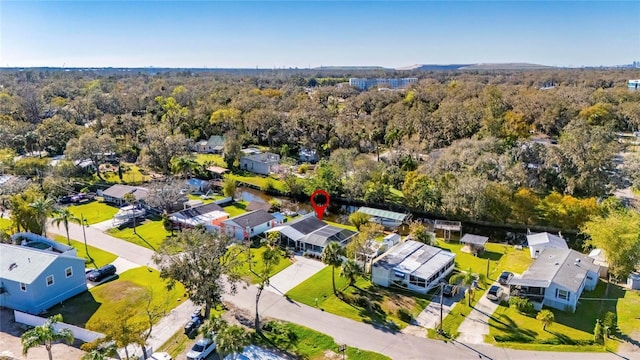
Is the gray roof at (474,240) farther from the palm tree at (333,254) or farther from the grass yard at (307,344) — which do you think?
the grass yard at (307,344)

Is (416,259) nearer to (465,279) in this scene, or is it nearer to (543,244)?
(465,279)

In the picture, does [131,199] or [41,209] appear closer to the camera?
[41,209]

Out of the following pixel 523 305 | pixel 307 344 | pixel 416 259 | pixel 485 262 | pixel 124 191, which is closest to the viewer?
pixel 307 344

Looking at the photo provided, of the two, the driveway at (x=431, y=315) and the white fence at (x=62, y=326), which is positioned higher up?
the white fence at (x=62, y=326)

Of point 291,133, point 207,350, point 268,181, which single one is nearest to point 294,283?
point 207,350

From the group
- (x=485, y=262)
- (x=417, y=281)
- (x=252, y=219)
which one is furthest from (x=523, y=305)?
(x=252, y=219)

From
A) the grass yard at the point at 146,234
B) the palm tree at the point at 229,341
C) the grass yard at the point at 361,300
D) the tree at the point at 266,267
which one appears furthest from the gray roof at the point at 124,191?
the palm tree at the point at 229,341
